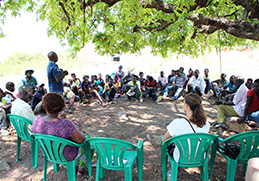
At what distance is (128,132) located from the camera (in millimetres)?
4949

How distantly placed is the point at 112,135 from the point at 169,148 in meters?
2.36

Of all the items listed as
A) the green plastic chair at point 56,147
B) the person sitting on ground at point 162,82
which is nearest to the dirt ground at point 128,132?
the green plastic chair at point 56,147

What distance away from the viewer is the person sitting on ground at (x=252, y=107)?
381cm

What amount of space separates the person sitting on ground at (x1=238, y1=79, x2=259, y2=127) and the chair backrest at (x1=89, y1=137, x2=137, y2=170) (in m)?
→ 2.89

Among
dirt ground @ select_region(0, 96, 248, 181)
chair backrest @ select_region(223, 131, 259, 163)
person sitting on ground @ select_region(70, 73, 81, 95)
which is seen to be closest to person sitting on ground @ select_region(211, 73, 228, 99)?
dirt ground @ select_region(0, 96, 248, 181)

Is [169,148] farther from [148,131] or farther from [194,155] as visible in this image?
[148,131]

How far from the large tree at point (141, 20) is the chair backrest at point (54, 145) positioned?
221cm

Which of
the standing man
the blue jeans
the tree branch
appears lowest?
the blue jeans

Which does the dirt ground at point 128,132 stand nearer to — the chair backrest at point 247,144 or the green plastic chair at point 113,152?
the chair backrest at point 247,144

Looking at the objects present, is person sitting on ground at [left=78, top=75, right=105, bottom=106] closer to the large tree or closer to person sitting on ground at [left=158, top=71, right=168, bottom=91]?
the large tree

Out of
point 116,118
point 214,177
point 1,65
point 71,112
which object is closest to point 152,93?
point 116,118

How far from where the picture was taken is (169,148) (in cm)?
266

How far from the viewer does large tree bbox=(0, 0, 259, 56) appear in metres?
3.80

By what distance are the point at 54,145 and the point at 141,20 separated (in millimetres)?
4666
